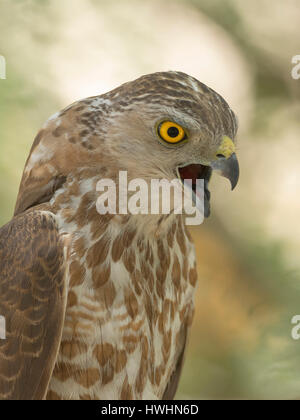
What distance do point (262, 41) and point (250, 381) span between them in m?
1.64

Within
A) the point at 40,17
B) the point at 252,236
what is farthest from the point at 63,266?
the point at 40,17

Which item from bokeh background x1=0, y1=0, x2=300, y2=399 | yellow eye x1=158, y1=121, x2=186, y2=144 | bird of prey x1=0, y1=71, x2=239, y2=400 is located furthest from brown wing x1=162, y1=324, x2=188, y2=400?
yellow eye x1=158, y1=121, x2=186, y2=144

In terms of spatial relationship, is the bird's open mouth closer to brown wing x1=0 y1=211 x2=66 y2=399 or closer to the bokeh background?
brown wing x1=0 y1=211 x2=66 y2=399

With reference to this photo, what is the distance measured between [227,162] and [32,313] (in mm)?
734

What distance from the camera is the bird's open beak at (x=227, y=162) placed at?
1.98 m

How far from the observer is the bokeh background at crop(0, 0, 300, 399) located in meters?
3.09

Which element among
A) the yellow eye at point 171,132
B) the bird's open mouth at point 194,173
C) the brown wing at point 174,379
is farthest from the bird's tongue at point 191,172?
the brown wing at point 174,379

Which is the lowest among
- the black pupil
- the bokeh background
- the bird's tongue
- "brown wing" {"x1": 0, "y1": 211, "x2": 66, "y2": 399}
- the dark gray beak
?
"brown wing" {"x1": 0, "y1": 211, "x2": 66, "y2": 399}

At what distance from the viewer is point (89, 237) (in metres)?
2.06

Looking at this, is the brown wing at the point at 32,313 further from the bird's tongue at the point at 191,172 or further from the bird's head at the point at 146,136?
the bird's tongue at the point at 191,172

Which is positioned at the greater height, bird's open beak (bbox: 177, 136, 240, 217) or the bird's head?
the bird's head

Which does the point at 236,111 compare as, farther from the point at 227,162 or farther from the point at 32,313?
the point at 32,313

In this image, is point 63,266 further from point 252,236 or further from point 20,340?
point 252,236

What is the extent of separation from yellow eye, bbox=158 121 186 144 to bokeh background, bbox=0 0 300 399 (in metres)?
1.22
